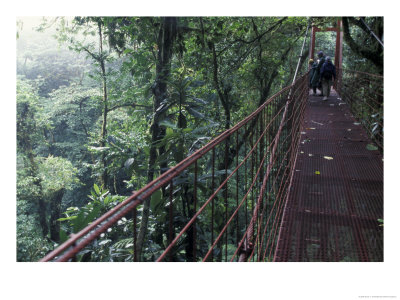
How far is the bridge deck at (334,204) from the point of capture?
1872mm

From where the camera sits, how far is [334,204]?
2.38 metres

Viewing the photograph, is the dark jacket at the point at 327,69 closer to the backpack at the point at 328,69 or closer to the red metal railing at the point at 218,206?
the backpack at the point at 328,69

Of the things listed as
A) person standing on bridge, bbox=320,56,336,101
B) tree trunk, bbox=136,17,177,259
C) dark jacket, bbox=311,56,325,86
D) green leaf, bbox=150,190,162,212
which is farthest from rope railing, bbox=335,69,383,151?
green leaf, bbox=150,190,162,212

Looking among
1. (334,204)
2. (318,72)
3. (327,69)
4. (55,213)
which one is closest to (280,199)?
(334,204)

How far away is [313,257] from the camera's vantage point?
181cm

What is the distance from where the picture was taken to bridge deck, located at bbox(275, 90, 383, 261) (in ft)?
6.14

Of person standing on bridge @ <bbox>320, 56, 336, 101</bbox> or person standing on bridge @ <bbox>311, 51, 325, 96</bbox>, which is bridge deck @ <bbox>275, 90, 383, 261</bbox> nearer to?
person standing on bridge @ <bbox>320, 56, 336, 101</bbox>

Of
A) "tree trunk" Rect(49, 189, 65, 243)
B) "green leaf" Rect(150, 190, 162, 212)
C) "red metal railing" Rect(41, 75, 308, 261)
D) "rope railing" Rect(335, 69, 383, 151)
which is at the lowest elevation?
"tree trunk" Rect(49, 189, 65, 243)

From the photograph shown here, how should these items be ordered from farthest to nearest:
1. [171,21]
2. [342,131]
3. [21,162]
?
[21,162] → [342,131] → [171,21]

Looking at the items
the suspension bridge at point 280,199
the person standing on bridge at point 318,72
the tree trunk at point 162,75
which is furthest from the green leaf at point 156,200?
the person standing on bridge at point 318,72

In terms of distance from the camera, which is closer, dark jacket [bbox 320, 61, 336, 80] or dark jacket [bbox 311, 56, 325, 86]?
dark jacket [bbox 320, 61, 336, 80]
